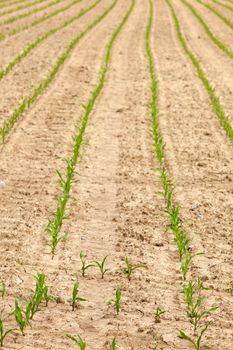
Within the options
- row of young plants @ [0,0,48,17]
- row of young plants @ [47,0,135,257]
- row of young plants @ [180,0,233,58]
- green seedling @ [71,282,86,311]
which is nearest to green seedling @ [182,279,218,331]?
green seedling @ [71,282,86,311]

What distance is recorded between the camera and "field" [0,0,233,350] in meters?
4.35

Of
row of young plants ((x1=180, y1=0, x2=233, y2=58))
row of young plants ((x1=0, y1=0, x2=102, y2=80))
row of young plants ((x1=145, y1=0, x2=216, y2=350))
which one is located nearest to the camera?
row of young plants ((x1=145, y1=0, x2=216, y2=350))

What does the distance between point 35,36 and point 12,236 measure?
14.4 metres

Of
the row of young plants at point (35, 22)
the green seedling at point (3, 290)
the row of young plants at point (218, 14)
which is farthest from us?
the row of young plants at point (218, 14)

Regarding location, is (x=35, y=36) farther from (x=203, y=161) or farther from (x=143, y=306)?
(x=143, y=306)

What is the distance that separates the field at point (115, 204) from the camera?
4.35m

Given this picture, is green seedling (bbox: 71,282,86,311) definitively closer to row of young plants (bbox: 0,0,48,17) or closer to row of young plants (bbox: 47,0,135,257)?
row of young plants (bbox: 47,0,135,257)

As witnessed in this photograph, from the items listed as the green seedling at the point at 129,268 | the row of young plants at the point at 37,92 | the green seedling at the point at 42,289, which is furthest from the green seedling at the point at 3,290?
the row of young plants at the point at 37,92

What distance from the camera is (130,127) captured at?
9.37 metres

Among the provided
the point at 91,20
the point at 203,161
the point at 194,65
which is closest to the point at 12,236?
the point at 203,161

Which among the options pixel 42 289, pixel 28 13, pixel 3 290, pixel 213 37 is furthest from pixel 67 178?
pixel 28 13

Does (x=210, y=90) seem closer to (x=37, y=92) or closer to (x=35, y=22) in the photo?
(x=37, y=92)

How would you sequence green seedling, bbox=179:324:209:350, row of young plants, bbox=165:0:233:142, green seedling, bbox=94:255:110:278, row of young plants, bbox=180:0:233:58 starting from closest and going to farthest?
green seedling, bbox=179:324:209:350
green seedling, bbox=94:255:110:278
row of young plants, bbox=165:0:233:142
row of young plants, bbox=180:0:233:58

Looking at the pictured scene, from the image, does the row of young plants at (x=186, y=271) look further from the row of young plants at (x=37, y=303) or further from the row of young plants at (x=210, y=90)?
the row of young plants at (x=210, y=90)
